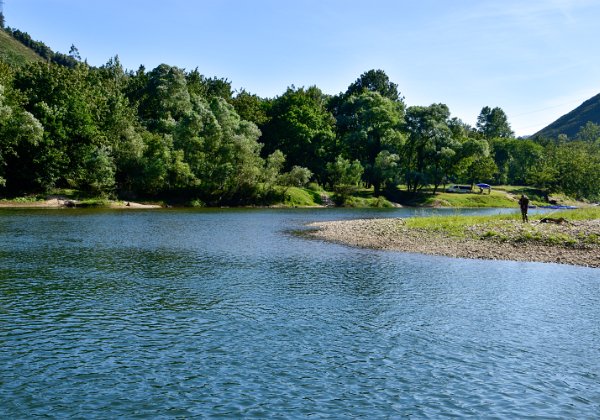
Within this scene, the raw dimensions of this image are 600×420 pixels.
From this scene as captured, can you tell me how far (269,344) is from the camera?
824 inches

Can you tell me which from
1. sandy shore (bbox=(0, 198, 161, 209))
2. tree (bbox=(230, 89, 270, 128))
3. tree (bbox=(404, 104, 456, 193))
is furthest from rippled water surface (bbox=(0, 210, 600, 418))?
tree (bbox=(230, 89, 270, 128))

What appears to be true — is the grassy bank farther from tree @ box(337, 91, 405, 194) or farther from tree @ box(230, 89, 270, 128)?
tree @ box(230, 89, 270, 128)

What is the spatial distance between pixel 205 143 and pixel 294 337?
327 ft

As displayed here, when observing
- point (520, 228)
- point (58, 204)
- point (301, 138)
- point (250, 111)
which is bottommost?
point (520, 228)

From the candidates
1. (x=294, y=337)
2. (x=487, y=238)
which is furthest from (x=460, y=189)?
(x=294, y=337)

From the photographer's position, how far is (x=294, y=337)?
866 inches

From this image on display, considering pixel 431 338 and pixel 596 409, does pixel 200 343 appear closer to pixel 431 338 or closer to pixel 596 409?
pixel 431 338

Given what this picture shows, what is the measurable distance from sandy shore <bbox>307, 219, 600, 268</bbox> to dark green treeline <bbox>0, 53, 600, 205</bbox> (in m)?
56.9

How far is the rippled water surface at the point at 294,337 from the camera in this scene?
15516mm

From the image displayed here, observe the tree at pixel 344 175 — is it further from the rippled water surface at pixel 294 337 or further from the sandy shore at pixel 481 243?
the rippled water surface at pixel 294 337

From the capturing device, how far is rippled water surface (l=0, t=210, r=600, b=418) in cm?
1552

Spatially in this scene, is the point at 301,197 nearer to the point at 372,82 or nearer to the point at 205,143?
the point at 205,143

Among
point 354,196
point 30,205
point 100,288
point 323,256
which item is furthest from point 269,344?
point 354,196

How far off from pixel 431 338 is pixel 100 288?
20.5 metres
